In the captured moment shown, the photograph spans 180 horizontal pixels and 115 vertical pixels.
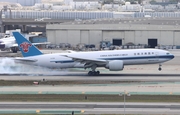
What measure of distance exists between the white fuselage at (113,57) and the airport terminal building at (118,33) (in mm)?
42744

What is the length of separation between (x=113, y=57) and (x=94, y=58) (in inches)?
104

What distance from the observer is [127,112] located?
51.4 metres

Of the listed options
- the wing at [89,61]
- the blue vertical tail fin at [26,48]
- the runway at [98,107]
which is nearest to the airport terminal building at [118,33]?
the wing at [89,61]

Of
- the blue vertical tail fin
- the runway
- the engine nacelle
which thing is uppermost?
the blue vertical tail fin

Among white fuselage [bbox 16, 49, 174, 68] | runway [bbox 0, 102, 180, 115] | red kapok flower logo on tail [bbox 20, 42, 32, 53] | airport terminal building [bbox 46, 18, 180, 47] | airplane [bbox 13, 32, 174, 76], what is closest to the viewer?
runway [bbox 0, 102, 180, 115]

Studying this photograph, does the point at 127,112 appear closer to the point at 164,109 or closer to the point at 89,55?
the point at 164,109

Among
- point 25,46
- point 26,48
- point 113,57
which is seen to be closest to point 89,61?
point 113,57

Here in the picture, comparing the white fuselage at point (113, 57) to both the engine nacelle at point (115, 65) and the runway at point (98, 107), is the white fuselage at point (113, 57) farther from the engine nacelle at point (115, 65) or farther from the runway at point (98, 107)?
the runway at point (98, 107)

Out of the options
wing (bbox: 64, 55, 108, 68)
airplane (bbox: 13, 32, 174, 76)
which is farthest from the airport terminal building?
wing (bbox: 64, 55, 108, 68)

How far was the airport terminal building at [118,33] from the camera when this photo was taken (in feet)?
396

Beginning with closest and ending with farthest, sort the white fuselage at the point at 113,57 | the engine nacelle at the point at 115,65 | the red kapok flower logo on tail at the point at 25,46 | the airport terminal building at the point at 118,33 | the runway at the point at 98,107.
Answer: the runway at the point at 98,107 < the engine nacelle at the point at 115,65 < the white fuselage at the point at 113,57 < the red kapok flower logo on tail at the point at 25,46 < the airport terminal building at the point at 118,33

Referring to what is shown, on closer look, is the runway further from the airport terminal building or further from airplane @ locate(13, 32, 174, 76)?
the airport terminal building

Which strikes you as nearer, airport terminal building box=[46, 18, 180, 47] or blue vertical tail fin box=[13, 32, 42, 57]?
blue vertical tail fin box=[13, 32, 42, 57]

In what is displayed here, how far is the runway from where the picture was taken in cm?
5184
